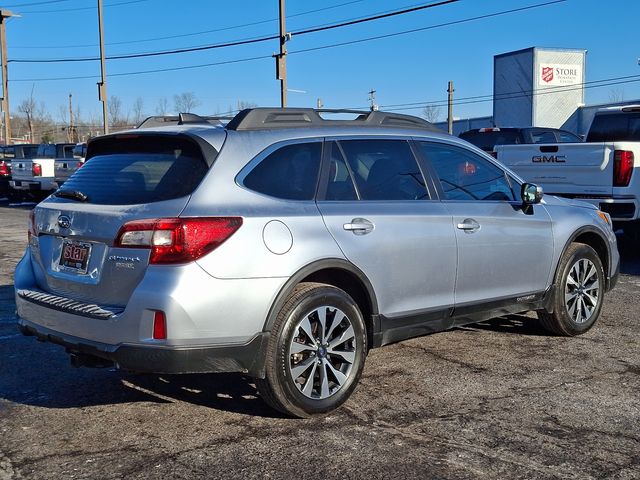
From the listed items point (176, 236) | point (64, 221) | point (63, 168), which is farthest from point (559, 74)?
point (176, 236)

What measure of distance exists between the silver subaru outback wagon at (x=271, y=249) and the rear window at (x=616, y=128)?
7.03 metres

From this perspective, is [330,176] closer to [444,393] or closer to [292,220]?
[292,220]

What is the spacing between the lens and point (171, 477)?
12.2ft

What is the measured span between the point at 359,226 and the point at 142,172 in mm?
1351

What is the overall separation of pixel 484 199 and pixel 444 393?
158 centimetres

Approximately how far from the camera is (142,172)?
14.7ft

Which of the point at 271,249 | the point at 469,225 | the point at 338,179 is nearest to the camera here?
the point at 271,249

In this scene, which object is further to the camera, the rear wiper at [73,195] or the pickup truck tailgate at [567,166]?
the pickup truck tailgate at [567,166]

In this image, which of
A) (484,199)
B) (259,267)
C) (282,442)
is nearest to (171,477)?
(282,442)

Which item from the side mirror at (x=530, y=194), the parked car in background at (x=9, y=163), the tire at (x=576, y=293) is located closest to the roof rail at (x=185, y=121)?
the side mirror at (x=530, y=194)

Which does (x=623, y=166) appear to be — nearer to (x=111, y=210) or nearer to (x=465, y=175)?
(x=465, y=175)

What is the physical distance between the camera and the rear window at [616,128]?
11.9 metres

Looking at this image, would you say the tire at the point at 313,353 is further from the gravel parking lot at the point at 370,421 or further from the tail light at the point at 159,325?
the tail light at the point at 159,325

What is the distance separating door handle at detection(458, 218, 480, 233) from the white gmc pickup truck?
16.4 ft
